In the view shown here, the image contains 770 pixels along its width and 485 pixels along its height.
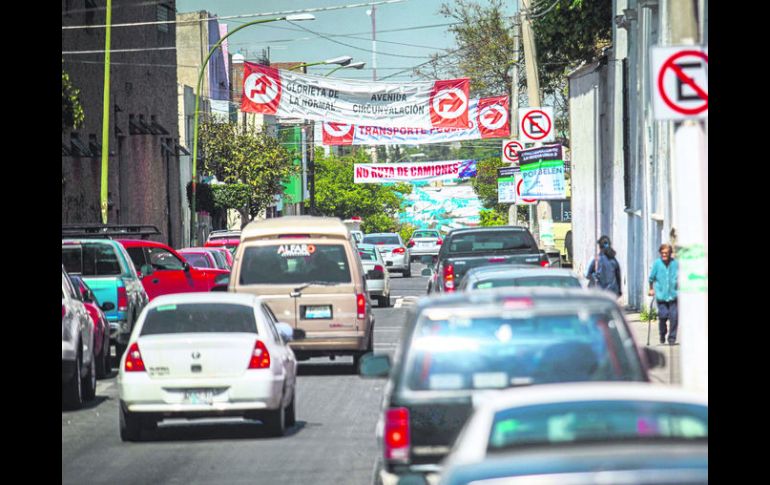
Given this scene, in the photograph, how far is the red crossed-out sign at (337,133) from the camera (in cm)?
4953

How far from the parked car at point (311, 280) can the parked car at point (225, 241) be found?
19.1m

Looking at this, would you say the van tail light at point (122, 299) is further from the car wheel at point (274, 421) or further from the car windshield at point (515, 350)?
the car windshield at point (515, 350)

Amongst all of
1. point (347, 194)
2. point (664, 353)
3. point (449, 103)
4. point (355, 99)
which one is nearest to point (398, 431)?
point (664, 353)

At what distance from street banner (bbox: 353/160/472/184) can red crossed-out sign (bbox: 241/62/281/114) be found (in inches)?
1172

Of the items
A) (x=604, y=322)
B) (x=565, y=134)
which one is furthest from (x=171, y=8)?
(x=604, y=322)

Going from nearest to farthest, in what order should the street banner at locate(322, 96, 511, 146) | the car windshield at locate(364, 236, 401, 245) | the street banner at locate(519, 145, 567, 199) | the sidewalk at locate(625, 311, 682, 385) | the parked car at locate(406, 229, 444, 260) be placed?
the sidewalk at locate(625, 311, 682, 385)
the street banner at locate(519, 145, 567, 199)
the street banner at locate(322, 96, 511, 146)
the car windshield at locate(364, 236, 401, 245)
the parked car at locate(406, 229, 444, 260)

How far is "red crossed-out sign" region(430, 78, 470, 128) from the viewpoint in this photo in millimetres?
43406

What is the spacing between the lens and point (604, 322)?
9656 mm

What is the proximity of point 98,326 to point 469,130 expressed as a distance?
2655cm

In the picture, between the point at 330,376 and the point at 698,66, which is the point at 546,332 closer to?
the point at 698,66

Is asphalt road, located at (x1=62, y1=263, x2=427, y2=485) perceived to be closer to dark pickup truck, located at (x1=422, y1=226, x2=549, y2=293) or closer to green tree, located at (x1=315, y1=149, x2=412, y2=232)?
dark pickup truck, located at (x1=422, y1=226, x2=549, y2=293)

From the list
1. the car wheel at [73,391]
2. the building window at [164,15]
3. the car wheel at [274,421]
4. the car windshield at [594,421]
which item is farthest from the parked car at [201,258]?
the car windshield at [594,421]

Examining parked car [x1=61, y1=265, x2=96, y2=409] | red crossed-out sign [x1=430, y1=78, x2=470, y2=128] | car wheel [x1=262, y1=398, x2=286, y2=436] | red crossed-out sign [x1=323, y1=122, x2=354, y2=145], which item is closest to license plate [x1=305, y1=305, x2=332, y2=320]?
parked car [x1=61, y1=265, x2=96, y2=409]
